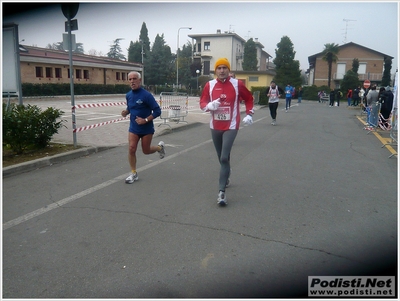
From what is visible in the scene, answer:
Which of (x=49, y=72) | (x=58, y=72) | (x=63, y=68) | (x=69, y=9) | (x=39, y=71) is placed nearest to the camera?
(x=69, y=9)

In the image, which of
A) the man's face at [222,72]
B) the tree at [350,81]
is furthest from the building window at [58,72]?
the tree at [350,81]

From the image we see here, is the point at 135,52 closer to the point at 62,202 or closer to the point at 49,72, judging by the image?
the point at 49,72

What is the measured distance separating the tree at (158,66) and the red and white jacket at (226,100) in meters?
57.6

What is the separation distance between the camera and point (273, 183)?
20.7 ft

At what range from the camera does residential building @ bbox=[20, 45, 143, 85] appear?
34.0 m

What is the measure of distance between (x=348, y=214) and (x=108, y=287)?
127 inches

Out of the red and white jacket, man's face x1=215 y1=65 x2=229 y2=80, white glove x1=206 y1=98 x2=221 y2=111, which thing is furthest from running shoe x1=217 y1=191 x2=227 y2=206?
man's face x1=215 y1=65 x2=229 y2=80

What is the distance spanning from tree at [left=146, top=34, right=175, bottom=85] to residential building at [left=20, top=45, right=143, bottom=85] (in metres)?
12.3

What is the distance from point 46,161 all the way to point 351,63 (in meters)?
67.0

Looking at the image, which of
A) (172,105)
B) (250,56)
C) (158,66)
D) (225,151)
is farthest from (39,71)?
(250,56)

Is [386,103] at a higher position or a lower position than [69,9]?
lower

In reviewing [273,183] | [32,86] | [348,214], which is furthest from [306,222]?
[32,86]

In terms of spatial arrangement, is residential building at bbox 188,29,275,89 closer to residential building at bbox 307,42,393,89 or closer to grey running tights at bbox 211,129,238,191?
residential building at bbox 307,42,393,89

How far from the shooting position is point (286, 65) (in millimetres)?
64188
